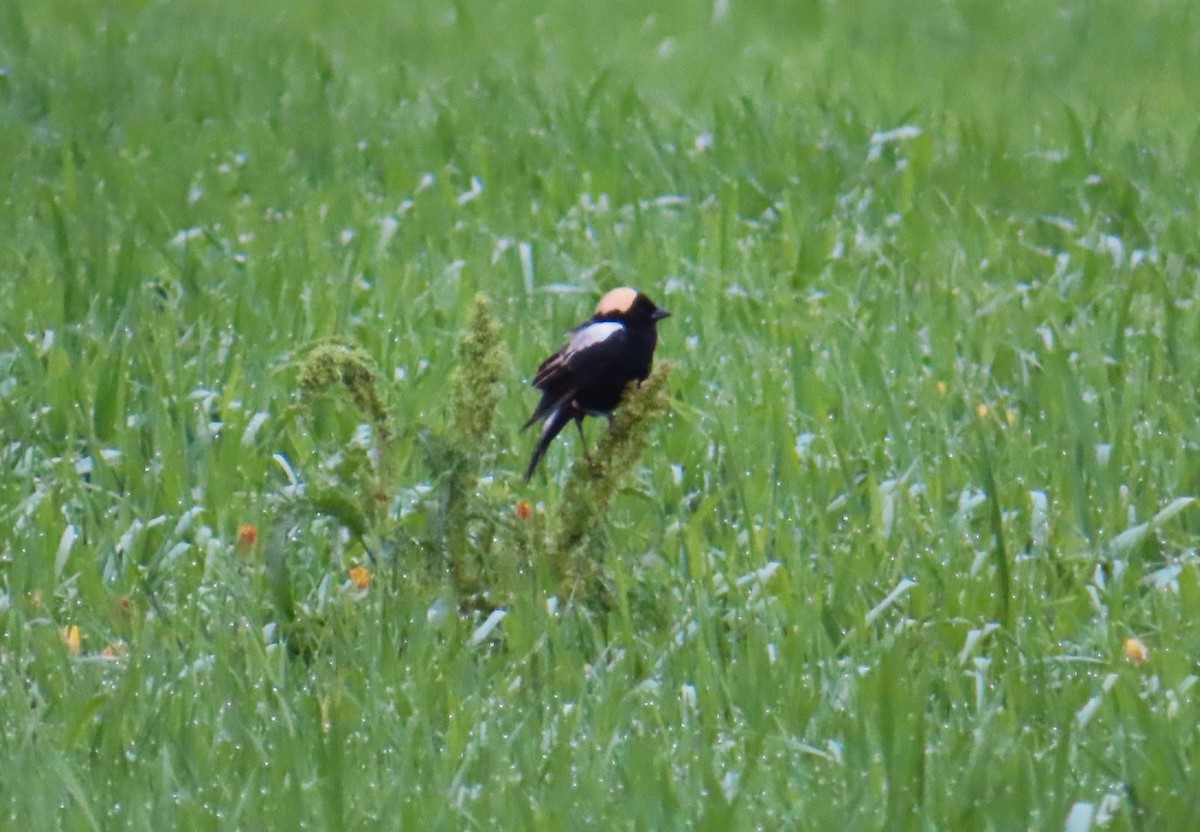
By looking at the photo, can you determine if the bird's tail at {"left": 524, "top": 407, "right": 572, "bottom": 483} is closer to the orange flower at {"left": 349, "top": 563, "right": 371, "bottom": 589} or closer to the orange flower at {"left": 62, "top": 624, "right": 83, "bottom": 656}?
the orange flower at {"left": 349, "top": 563, "right": 371, "bottom": 589}

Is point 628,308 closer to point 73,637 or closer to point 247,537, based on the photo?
point 247,537

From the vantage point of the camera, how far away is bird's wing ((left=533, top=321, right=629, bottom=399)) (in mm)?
4047

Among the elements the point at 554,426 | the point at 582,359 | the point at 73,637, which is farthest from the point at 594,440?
the point at 73,637

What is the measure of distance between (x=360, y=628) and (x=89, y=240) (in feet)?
9.45

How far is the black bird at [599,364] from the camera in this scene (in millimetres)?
4055

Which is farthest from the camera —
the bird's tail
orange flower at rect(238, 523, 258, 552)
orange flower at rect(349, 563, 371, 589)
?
the bird's tail

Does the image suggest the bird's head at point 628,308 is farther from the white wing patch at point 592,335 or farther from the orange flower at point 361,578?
the orange flower at point 361,578

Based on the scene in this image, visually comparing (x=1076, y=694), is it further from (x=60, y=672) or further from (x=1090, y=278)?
(x=1090, y=278)

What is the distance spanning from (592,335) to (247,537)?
2.80 feet

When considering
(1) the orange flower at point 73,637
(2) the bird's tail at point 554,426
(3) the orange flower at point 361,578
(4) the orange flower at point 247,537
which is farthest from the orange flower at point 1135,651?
(1) the orange flower at point 73,637

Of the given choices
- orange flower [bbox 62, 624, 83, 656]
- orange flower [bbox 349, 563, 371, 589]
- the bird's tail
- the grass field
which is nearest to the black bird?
the bird's tail

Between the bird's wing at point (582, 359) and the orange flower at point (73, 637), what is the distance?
108 centimetres

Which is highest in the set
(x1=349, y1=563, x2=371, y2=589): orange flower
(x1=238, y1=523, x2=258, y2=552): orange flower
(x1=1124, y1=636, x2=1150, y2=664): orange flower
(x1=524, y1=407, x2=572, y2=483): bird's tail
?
(x1=524, y1=407, x2=572, y2=483): bird's tail

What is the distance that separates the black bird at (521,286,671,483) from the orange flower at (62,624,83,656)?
3.20 ft
